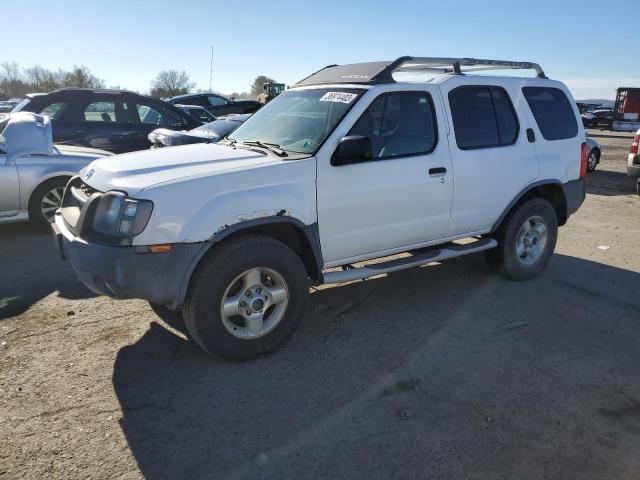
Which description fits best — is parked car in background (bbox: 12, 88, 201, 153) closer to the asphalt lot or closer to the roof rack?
the asphalt lot

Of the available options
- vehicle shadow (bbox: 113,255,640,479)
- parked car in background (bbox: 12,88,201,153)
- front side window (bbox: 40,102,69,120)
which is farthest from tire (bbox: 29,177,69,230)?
vehicle shadow (bbox: 113,255,640,479)

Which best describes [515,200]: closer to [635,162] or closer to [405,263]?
[405,263]

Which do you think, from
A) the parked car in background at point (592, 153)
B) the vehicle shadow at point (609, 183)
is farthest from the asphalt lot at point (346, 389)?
the parked car in background at point (592, 153)

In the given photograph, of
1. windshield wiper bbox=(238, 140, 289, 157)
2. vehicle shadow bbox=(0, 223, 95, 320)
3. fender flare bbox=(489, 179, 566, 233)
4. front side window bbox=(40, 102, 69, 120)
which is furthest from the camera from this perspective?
front side window bbox=(40, 102, 69, 120)

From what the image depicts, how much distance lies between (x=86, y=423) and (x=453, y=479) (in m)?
2.07

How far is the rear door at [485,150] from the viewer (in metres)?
4.61

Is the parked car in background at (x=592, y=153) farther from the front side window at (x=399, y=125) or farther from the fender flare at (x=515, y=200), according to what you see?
the front side window at (x=399, y=125)

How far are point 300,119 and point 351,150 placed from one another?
2.65 feet

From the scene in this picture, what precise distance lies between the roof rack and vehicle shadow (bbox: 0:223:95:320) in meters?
3.07

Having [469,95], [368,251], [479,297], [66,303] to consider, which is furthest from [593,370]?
[66,303]

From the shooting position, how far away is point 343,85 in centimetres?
438

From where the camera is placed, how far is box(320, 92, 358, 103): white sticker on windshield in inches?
162

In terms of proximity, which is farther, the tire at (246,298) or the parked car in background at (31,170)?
the parked car in background at (31,170)

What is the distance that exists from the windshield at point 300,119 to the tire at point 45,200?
3178mm
